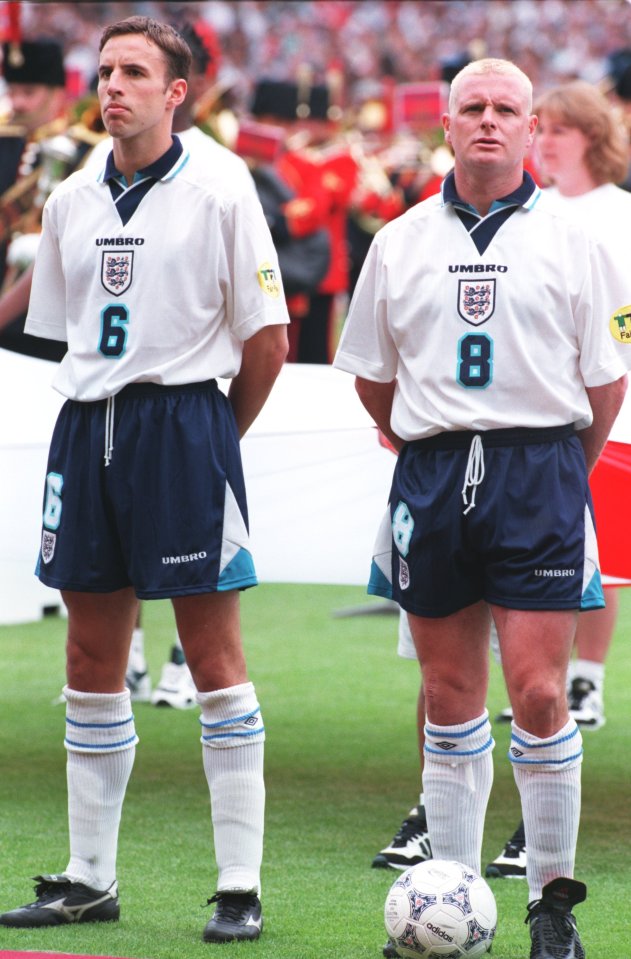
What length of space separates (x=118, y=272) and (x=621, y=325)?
1.09 metres

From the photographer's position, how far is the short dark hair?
3906 millimetres

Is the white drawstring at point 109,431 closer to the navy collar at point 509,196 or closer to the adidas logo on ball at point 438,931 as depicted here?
the navy collar at point 509,196

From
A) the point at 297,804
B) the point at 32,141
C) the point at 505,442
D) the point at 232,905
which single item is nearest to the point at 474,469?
the point at 505,442

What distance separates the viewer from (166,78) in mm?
3924

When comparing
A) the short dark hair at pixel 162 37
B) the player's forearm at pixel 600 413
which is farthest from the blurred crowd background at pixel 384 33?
the player's forearm at pixel 600 413

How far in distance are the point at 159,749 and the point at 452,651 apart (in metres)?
2.55

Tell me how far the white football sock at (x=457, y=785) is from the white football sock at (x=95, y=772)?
698mm

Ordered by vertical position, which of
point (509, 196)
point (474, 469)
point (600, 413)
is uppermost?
point (509, 196)

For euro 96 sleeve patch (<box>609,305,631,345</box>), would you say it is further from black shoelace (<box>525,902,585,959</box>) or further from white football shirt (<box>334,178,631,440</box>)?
black shoelace (<box>525,902,585,959</box>)

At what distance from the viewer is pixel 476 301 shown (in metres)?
3.67

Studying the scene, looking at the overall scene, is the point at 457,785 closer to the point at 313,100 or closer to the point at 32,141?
the point at 32,141

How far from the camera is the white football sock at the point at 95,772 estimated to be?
401 cm

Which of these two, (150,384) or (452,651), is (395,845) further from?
(150,384)

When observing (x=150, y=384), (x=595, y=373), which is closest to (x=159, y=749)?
(x=150, y=384)
